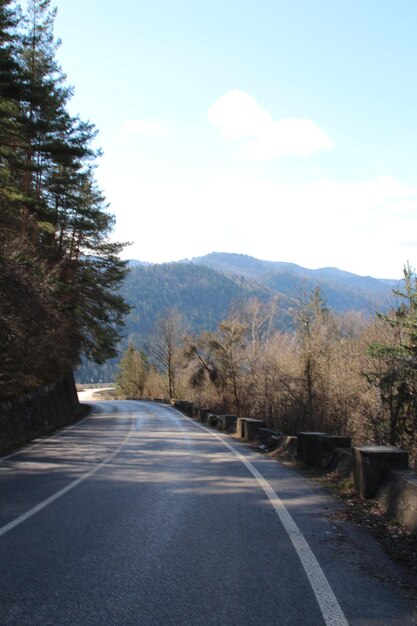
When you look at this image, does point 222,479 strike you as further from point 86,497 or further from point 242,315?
point 242,315

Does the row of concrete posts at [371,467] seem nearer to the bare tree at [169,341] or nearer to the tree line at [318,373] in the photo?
the tree line at [318,373]

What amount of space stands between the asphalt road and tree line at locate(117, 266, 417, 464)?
305 cm

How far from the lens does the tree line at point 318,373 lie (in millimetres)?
10664

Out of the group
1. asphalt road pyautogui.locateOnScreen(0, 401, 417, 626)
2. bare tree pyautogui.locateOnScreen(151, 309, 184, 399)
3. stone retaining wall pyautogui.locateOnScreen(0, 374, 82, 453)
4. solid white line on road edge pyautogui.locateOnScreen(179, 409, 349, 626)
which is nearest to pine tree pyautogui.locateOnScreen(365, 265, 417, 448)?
asphalt road pyautogui.locateOnScreen(0, 401, 417, 626)

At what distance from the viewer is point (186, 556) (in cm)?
500

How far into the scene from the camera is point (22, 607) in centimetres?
379

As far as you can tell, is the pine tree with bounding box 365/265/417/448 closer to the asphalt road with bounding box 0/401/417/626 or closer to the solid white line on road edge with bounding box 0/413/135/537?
the asphalt road with bounding box 0/401/417/626

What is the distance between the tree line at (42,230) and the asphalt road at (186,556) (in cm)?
585

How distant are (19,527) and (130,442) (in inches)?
410

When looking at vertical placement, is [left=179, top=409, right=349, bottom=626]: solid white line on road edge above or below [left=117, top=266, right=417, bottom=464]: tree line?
below

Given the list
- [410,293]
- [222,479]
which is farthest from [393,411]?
[222,479]

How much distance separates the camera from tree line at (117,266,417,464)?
10664mm

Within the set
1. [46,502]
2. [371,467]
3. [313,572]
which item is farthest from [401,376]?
[46,502]

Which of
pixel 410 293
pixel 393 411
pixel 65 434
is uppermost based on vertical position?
pixel 410 293
